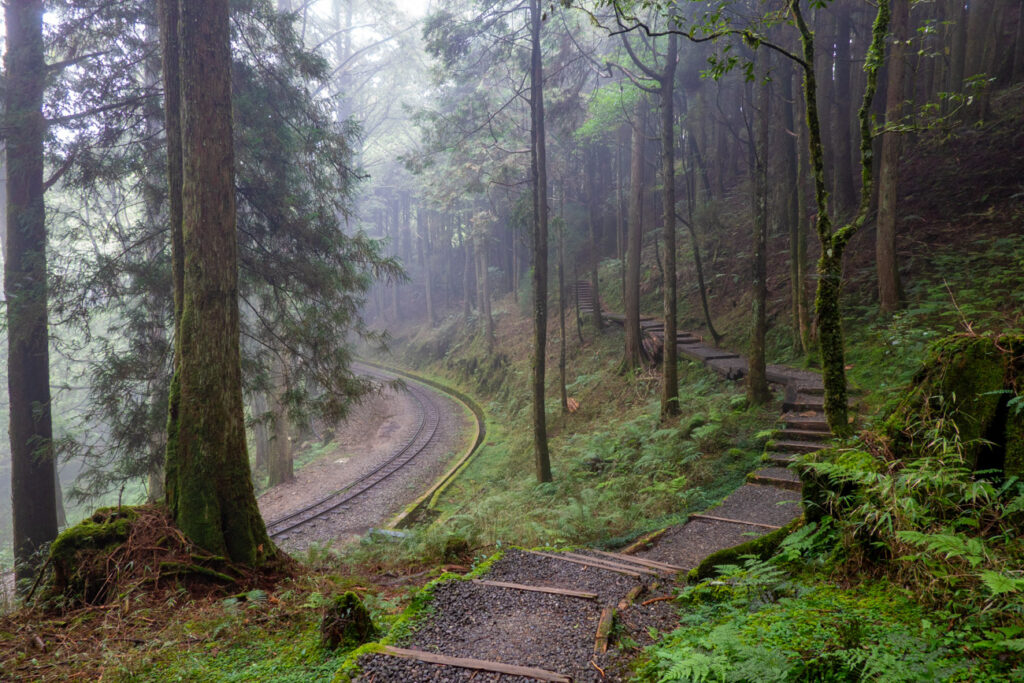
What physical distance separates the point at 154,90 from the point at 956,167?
1873 centimetres

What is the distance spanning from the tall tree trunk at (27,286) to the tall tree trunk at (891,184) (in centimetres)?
1596

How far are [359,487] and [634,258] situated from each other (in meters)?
10.7

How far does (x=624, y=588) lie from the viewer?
4.67 metres

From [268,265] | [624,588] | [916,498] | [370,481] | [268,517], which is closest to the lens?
[916,498]

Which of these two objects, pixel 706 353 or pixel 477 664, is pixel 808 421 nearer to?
pixel 706 353

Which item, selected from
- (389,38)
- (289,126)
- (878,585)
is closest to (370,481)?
(289,126)

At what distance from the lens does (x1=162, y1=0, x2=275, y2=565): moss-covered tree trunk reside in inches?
234

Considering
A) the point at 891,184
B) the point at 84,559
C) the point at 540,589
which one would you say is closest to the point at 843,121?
the point at 891,184

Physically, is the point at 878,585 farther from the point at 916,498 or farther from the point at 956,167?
the point at 956,167

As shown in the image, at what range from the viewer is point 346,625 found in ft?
12.9

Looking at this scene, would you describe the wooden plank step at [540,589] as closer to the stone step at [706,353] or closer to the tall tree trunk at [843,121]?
the stone step at [706,353]

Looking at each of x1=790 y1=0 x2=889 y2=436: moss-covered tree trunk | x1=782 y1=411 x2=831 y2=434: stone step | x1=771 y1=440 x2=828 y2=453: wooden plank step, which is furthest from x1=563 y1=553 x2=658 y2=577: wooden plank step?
x1=782 y1=411 x2=831 y2=434: stone step

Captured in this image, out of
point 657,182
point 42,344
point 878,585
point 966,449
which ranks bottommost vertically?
point 878,585

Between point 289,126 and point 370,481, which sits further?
point 370,481
